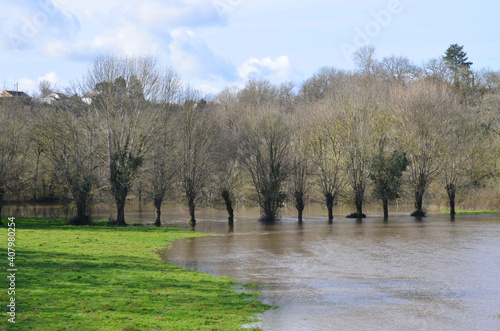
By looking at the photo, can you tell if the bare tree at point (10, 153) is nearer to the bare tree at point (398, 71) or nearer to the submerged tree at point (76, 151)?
the submerged tree at point (76, 151)

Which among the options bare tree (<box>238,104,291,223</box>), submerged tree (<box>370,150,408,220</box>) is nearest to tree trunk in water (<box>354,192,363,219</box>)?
submerged tree (<box>370,150,408,220</box>)

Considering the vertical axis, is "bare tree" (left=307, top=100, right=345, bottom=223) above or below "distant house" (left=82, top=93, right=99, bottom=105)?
below

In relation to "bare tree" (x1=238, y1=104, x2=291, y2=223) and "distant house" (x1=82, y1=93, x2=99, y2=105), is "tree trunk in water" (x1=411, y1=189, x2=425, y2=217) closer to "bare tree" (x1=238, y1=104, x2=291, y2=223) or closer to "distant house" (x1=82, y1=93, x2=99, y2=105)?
"bare tree" (x1=238, y1=104, x2=291, y2=223)

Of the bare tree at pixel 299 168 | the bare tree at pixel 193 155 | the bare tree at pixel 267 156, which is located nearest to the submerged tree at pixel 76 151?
the bare tree at pixel 193 155

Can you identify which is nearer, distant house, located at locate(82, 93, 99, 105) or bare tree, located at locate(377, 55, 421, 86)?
distant house, located at locate(82, 93, 99, 105)

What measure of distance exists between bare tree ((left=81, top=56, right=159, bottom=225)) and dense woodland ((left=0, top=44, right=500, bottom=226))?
0.29 ft

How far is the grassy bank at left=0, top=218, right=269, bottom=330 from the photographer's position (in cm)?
1109

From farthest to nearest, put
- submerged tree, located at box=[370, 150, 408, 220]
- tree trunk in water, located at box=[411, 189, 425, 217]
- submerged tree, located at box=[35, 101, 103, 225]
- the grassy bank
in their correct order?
1. tree trunk in water, located at box=[411, 189, 425, 217]
2. submerged tree, located at box=[370, 150, 408, 220]
3. submerged tree, located at box=[35, 101, 103, 225]
4. the grassy bank

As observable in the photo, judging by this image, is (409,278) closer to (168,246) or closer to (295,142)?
(168,246)

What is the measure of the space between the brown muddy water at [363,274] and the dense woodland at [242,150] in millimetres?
11770

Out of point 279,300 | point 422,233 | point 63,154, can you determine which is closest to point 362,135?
point 422,233

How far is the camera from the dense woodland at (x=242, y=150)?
3978 centimetres

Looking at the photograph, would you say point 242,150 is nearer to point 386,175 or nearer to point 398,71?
point 386,175

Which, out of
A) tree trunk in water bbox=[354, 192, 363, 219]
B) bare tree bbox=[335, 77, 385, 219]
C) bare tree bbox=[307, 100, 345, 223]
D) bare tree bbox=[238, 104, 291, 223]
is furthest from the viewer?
bare tree bbox=[307, 100, 345, 223]
